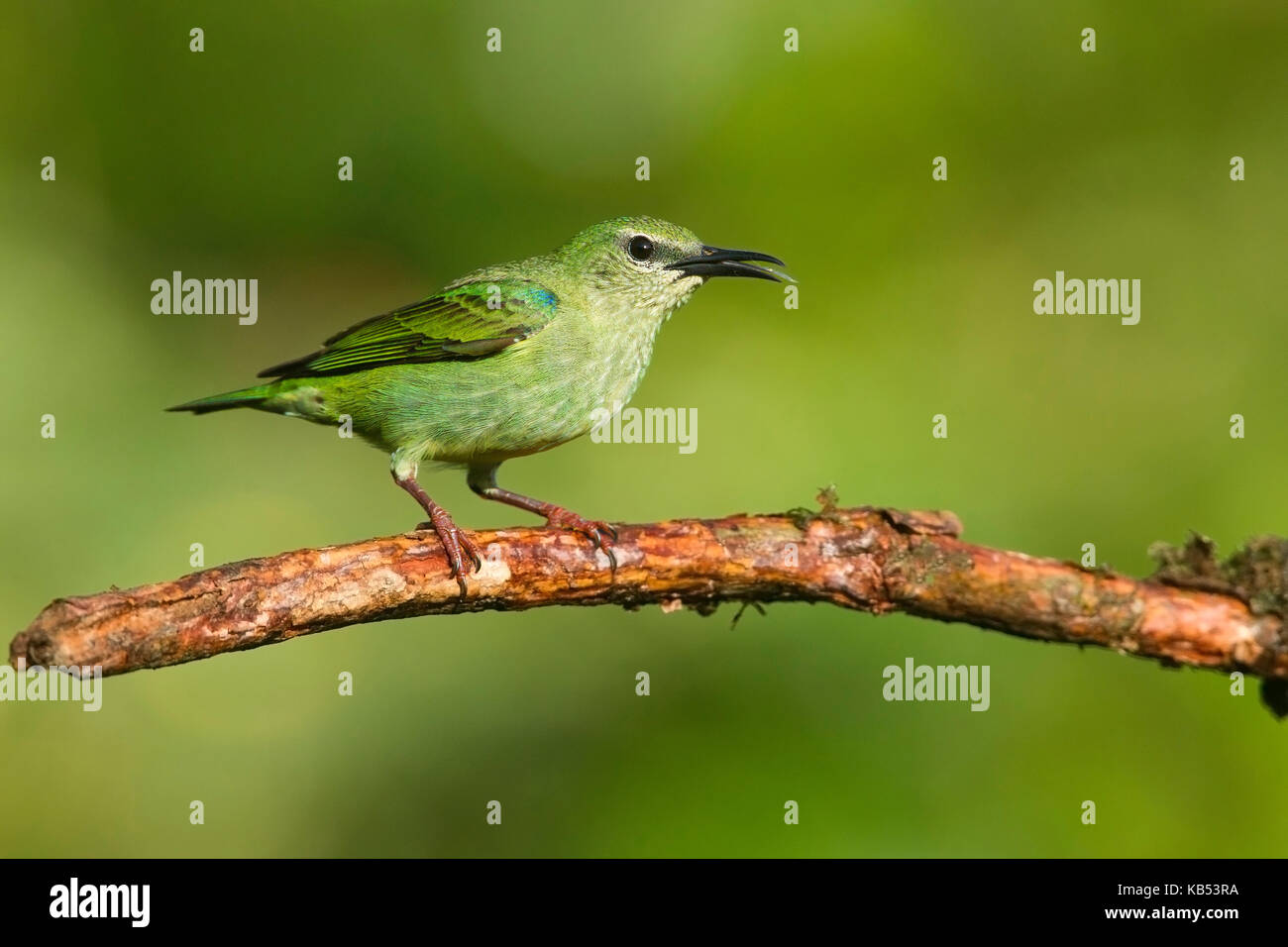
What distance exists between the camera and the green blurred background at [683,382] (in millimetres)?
6035

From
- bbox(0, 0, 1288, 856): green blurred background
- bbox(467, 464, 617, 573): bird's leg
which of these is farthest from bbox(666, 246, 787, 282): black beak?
bbox(0, 0, 1288, 856): green blurred background

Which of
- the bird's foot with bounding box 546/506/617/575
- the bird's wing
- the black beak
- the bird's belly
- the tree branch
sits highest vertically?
the black beak

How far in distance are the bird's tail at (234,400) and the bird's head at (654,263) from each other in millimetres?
1675

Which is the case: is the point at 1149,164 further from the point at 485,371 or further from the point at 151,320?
the point at 151,320

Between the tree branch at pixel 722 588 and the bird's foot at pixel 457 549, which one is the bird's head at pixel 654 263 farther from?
the bird's foot at pixel 457 549

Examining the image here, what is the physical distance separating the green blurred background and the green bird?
1.55 metres

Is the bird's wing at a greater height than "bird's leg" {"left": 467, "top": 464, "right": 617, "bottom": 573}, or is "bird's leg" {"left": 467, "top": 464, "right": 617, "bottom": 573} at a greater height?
the bird's wing

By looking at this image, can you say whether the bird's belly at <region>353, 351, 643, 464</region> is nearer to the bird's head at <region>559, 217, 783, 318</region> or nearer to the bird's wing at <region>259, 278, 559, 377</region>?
the bird's wing at <region>259, 278, 559, 377</region>

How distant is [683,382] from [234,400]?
11.2 ft

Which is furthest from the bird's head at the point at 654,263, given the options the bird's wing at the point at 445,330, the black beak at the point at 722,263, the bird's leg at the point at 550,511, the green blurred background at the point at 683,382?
the green blurred background at the point at 683,382

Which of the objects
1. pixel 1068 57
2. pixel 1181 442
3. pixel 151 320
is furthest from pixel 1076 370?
pixel 151 320

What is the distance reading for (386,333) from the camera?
226 inches

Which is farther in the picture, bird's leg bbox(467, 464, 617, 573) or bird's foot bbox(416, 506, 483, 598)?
bird's leg bbox(467, 464, 617, 573)

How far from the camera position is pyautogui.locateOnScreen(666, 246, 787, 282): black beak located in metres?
5.52
